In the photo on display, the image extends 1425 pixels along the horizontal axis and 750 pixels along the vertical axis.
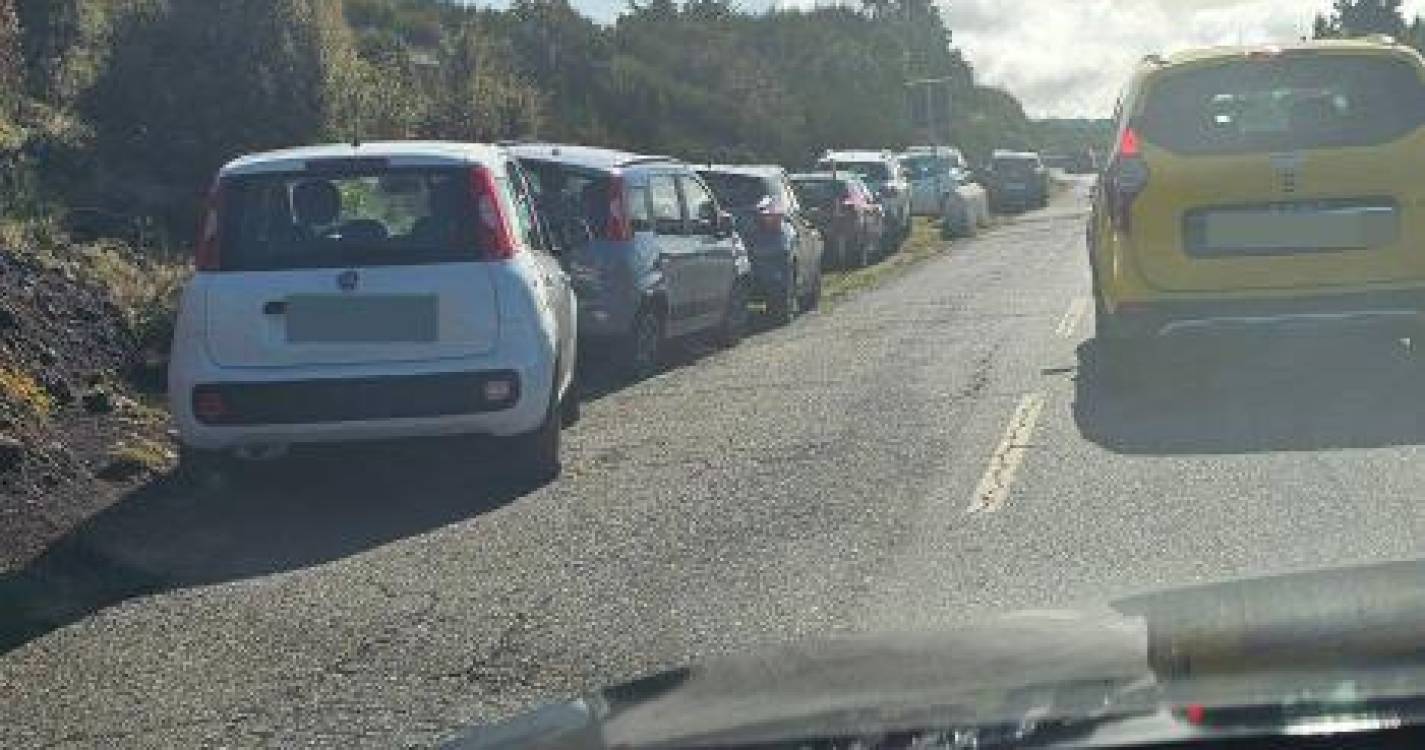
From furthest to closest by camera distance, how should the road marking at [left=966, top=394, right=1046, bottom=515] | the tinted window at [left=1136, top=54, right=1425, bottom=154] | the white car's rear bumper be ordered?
1. the tinted window at [left=1136, top=54, right=1425, bottom=154]
2. the white car's rear bumper
3. the road marking at [left=966, top=394, right=1046, bottom=515]

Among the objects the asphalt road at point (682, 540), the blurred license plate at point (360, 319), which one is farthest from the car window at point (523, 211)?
the asphalt road at point (682, 540)

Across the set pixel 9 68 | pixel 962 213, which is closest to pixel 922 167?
pixel 962 213

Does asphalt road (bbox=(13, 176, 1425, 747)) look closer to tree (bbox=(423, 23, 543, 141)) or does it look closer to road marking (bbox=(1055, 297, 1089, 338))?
road marking (bbox=(1055, 297, 1089, 338))

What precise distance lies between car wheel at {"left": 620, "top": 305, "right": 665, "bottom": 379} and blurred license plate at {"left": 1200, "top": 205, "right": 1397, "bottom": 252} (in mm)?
4243

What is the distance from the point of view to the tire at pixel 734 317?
1620 cm

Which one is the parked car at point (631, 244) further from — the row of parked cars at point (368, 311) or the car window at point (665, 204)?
the row of parked cars at point (368, 311)

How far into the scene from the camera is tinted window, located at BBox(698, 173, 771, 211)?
19259 mm

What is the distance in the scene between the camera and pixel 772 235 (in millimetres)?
18750

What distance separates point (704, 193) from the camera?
15711 millimetres

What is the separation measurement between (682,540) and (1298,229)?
4.13 metres

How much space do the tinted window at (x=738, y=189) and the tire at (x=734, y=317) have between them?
2623 millimetres

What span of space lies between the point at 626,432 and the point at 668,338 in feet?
10.6

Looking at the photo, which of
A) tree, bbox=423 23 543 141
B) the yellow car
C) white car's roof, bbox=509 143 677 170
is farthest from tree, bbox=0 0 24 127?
the yellow car

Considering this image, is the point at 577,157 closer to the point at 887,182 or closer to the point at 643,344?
the point at 643,344
